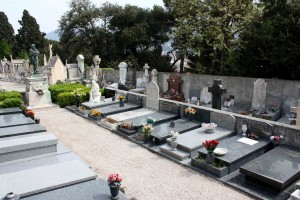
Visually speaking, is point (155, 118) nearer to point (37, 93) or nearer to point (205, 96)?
point (205, 96)

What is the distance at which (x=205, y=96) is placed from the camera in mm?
17062

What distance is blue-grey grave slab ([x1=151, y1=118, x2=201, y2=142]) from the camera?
1038cm

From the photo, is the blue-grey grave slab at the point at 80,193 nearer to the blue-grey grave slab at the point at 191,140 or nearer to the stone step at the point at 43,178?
the stone step at the point at 43,178

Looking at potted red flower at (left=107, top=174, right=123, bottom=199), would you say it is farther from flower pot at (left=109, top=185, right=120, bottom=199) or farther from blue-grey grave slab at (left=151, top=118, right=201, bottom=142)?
blue-grey grave slab at (left=151, top=118, right=201, bottom=142)

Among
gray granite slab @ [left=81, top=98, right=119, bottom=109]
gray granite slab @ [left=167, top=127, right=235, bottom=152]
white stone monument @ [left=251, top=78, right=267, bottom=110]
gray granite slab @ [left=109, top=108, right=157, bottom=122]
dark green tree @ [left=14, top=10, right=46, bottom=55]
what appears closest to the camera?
gray granite slab @ [left=167, top=127, right=235, bottom=152]

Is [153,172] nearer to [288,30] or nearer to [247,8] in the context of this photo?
[288,30]

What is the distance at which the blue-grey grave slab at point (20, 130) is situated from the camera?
9623 millimetres

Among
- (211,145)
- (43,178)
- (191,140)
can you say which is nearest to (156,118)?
(191,140)

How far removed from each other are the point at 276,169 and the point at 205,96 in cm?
1013

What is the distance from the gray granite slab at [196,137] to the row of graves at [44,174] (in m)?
3.75

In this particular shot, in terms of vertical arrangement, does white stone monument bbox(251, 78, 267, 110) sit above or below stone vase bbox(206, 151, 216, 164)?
above

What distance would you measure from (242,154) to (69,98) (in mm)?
12634

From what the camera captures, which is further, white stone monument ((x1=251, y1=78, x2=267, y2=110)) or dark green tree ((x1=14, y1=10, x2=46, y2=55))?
dark green tree ((x1=14, y1=10, x2=46, y2=55))

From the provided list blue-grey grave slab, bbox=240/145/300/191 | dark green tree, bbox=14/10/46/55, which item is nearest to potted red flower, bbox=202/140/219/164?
blue-grey grave slab, bbox=240/145/300/191
